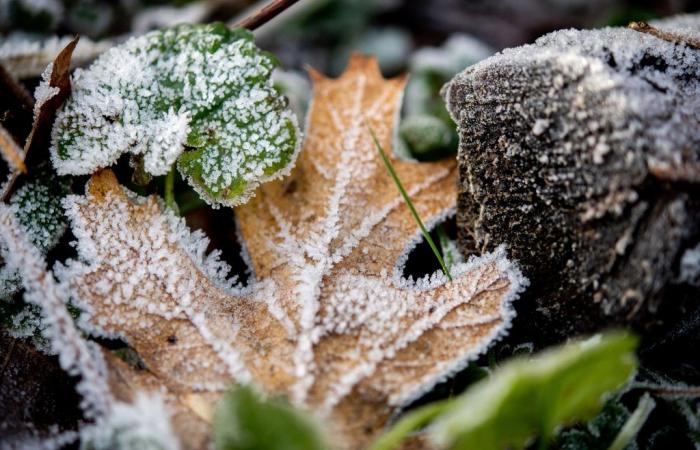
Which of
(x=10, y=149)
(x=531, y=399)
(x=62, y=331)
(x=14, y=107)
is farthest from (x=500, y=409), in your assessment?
(x=14, y=107)

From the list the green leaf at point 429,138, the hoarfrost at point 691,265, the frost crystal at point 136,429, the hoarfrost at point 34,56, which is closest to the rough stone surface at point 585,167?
the hoarfrost at point 691,265

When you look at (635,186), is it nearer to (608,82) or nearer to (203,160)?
(608,82)

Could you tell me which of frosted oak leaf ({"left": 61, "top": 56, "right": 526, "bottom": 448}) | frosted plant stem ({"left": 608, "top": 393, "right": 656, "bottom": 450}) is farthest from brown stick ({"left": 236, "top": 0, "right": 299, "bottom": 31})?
frosted plant stem ({"left": 608, "top": 393, "right": 656, "bottom": 450})

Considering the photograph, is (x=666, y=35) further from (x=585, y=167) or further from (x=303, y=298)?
(x=303, y=298)

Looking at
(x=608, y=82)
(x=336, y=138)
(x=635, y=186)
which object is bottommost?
(x=635, y=186)

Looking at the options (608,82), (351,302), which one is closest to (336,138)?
(351,302)

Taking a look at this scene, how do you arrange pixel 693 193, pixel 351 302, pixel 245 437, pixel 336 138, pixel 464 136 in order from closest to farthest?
pixel 245 437
pixel 693 193
pixel 351 302
pixel 464 136
pixel 336 138
